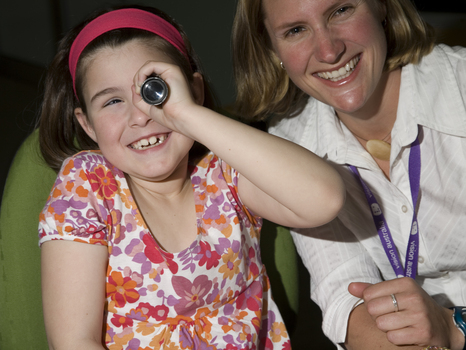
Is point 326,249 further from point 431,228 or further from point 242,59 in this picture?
point 242,59

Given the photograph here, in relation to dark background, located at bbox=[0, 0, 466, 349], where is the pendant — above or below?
below

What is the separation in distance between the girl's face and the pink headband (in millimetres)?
66

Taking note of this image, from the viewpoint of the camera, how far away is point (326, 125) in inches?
60.9

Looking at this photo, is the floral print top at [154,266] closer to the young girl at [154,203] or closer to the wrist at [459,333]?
the young girl at [154,203]

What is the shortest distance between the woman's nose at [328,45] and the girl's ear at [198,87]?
33 cm

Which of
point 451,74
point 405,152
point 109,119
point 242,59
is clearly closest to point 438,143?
point 405,152

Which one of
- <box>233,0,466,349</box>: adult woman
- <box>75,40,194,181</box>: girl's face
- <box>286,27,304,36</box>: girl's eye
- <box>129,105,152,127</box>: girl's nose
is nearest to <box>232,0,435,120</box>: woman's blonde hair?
<box>233,0,466,349</box>: adult woman

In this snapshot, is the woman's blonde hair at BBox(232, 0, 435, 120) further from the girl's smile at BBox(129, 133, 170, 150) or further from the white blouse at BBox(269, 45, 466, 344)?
the girl's smile at BBox(129, 133, 170, 150)

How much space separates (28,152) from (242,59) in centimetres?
70

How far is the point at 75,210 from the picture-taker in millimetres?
1207

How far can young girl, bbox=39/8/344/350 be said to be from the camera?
45.0 inches

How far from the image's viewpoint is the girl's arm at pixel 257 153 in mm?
1122

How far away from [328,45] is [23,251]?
38.7 inches

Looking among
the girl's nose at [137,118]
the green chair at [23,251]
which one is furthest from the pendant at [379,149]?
the green chair at [23,251]
